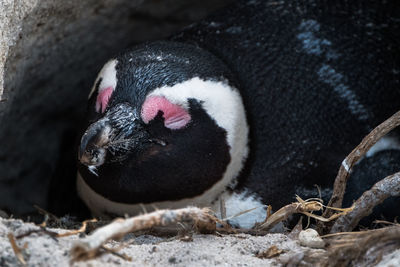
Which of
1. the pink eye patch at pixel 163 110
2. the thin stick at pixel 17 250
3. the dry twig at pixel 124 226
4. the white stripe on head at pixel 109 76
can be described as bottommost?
the thin stick at pixel 17 250

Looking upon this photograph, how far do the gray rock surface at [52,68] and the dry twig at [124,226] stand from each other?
71 centimetres

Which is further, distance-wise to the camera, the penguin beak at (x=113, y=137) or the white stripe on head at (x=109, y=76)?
the white stripe on head at (x=109, y=76)

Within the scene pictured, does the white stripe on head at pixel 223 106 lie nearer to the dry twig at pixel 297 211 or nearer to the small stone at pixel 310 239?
the dry twig at pixel 297 211

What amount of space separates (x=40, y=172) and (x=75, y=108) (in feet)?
1.00

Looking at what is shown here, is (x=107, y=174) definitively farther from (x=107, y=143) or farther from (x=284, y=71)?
(x=284, y=71)

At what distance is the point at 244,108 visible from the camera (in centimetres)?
178

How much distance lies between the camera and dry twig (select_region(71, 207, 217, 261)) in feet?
3.21

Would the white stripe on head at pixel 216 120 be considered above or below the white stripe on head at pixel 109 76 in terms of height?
below

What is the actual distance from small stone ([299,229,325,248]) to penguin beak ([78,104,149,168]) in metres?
0.49

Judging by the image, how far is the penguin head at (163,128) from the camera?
1569 millimetres

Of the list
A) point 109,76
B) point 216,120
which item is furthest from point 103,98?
point 216,120

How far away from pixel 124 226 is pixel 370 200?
27.1 inches

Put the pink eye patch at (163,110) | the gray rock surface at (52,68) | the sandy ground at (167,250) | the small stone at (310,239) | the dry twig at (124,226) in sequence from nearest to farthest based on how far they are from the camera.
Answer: the dry twig at (124,226), the sandy ground at (167,250), the small stone at (310,239), the pink eye patch at (163,110), the gray rock surface at (52,68)

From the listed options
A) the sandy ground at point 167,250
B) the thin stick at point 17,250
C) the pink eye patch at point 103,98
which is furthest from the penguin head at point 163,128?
the thin stick at point 17,250
